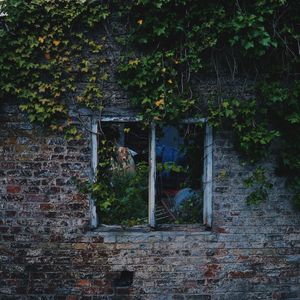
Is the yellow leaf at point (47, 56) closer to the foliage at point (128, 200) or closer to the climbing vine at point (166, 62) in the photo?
the climbing vine at point (166, 62)

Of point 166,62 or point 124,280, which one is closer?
point 166,62

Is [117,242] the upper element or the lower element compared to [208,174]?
lower

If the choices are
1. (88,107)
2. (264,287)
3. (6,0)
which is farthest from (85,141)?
(264,287)

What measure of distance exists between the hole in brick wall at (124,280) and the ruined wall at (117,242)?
11mm

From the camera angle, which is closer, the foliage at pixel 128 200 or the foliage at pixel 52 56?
the foliage at pixel 52 56

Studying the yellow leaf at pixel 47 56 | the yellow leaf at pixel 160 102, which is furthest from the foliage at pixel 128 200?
the yellow leaf at pixel 47 56

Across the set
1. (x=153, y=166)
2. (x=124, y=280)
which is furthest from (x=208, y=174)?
(x=124, y=280)

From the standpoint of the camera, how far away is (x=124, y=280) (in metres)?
5.12

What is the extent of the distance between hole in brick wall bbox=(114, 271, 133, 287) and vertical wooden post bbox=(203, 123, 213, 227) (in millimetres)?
1048

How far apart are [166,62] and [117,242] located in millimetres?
2050

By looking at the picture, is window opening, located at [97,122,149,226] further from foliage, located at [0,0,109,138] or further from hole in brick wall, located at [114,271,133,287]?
hole in brick wall, located at [114,271,133,287]

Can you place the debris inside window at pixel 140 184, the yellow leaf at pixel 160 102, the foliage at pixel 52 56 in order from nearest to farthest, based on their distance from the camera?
1. the foliage at pixel 52 56
2. the yellow leaf at pixel 160 102
3. the debris inside window at pixel 140 184

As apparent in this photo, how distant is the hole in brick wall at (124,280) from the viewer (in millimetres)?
5094

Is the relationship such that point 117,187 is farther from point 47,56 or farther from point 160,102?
point 47,56
